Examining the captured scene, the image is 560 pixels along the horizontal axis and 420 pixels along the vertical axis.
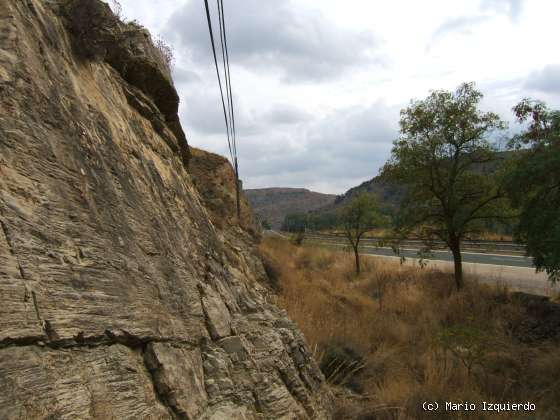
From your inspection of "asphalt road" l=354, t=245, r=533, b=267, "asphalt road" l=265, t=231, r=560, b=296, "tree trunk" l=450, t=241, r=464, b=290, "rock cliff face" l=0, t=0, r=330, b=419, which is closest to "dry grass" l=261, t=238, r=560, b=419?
"tree trunk" l=450, t=241, r=464, b=290

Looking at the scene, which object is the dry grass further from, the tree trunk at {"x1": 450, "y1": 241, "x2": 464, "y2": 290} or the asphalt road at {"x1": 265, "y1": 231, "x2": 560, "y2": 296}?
the asphalt road at {"x1": 265, "y1": 231, "x2": 560, "y2": 296}

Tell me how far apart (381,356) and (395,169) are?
9287 millimetres

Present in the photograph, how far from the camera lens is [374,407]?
19.6 feet

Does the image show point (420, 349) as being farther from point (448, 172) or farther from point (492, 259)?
point (492, 259)

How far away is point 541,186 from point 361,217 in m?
13.9

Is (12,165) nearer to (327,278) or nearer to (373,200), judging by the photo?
(327,278)

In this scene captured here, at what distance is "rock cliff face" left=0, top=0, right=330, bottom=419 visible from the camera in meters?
2.31

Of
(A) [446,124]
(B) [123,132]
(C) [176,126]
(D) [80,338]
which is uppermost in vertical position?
(A) [446,124]

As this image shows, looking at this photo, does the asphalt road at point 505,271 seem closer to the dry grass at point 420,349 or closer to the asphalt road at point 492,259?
the asphalt road at point 492,259

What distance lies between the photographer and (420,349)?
399 inches

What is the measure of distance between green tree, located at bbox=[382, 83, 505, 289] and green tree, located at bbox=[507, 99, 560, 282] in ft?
13.0

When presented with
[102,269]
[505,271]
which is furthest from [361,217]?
[102,269]

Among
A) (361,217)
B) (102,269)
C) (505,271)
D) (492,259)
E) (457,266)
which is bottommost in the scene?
(505,271)

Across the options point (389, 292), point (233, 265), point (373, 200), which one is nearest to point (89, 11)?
point (233, 265)
